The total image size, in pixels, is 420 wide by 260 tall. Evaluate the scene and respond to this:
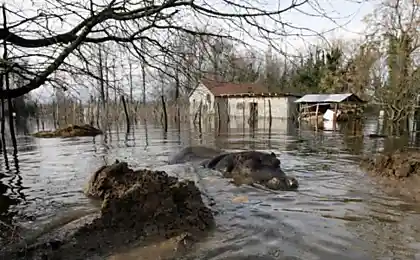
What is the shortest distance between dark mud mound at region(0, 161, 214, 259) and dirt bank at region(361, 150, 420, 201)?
4.95 meters

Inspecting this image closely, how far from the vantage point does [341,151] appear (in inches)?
693

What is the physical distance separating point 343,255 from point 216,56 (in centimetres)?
316

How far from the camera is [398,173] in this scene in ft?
35.4

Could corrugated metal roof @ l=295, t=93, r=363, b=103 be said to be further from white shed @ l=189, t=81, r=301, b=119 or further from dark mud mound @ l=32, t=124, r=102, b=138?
dark mud mound @ l=32, t=124, r=102, b=138

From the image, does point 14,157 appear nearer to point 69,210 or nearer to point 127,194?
point 69,210

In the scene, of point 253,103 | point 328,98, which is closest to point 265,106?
point 253,103

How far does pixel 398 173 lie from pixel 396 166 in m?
0.47

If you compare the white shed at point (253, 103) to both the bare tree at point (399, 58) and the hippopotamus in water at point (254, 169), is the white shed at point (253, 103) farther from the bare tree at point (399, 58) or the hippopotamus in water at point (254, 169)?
the hippopotamus in water at point (254, 169)

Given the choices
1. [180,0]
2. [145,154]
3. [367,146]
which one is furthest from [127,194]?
[367,146]

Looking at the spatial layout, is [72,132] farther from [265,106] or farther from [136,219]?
[265,106]

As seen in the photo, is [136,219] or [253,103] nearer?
[136,219]

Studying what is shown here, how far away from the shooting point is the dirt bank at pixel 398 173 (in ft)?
31.2

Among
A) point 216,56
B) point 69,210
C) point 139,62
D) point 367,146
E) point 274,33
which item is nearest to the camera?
point 274,33

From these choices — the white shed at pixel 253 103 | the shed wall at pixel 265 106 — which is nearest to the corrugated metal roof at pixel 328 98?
the shed wall at pixel 265 106
